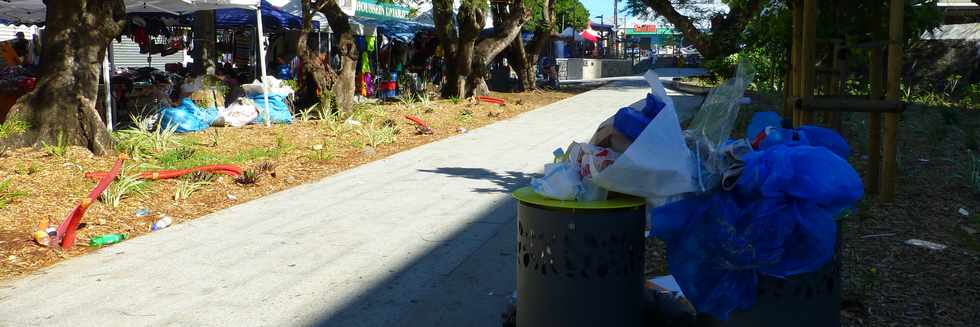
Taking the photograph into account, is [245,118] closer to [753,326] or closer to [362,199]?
[362,199]

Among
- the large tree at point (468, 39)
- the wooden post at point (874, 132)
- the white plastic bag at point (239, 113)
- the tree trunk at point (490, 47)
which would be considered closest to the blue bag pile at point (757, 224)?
the wooden post at point (874, 132)

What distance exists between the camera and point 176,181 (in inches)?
333

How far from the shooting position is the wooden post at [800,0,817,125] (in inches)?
258

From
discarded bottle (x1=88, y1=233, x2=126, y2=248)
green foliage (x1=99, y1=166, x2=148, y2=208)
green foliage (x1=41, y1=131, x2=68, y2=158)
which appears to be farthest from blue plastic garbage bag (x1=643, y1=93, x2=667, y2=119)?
green foliage (x1=41, y1=131, x2=68, y2=158)

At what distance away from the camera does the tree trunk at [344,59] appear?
15211 mm

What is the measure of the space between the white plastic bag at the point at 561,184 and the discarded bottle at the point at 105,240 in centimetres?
429

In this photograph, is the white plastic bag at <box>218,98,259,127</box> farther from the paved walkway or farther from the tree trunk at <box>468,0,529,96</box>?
the tree trunk at <box>468,0,529,96</box>

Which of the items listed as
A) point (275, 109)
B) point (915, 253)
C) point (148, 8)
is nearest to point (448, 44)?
point (275, 109)

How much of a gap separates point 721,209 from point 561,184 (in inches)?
23.7

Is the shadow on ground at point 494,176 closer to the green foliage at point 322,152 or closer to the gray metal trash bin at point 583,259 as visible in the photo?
the green foliage at point 322,152

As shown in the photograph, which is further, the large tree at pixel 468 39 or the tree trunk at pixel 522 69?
the tree trunk at pixel 522 69

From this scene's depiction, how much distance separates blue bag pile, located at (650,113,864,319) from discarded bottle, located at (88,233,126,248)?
471cm

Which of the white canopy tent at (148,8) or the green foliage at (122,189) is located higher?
the white canopy tent at (148,8)

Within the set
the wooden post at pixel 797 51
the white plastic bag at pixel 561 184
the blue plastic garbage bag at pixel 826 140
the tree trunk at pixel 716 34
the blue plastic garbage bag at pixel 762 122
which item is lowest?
the white plastic bag at pixel 561 184
